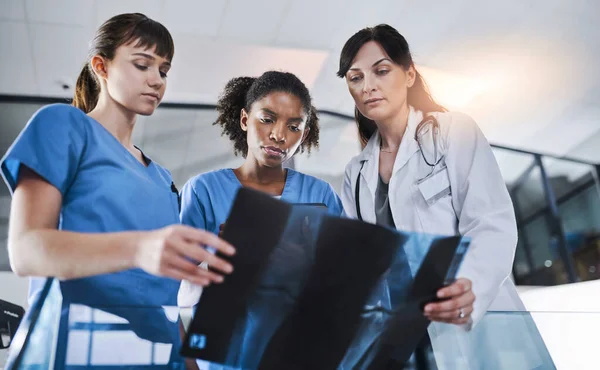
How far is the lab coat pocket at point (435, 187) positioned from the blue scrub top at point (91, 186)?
0.58m

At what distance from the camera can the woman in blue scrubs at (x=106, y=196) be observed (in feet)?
1.76

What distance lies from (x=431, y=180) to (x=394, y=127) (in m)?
0.23

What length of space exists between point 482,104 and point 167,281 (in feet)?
11.6

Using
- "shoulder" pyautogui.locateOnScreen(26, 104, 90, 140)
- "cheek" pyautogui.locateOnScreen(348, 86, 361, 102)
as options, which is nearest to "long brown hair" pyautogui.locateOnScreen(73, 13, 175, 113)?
"shoulder" pyautogui.locateOnScreen(26, 104, 90, 140)

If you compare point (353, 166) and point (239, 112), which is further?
point (239, 112)

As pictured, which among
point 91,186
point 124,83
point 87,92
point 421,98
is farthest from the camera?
point 421,98

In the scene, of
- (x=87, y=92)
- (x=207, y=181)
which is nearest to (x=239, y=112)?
(x=207, y=181)

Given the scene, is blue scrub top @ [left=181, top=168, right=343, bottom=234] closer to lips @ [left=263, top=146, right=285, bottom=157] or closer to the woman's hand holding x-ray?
lips @ [left=263, top=146, right=285, bottom=157]

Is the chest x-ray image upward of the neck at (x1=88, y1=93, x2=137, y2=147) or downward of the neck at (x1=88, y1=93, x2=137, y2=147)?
downward

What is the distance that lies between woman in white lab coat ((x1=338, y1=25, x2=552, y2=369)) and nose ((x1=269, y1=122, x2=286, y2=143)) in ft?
0.64

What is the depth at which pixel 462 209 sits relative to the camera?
3.60ft

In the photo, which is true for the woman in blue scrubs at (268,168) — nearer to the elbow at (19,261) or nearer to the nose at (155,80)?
the nose at (155,80)

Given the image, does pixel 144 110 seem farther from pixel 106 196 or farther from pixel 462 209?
pixel 462 209

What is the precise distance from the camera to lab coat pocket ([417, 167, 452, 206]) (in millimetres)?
1144
